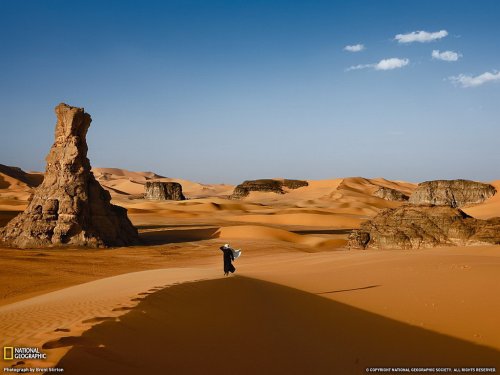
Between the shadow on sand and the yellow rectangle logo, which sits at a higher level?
the yellow rectangle logo

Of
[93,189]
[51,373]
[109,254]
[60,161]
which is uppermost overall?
[60,161]

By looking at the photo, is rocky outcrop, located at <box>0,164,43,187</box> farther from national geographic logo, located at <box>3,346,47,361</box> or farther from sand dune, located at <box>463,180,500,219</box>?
national geographic logo, located at <box>3,346,47,361</box>

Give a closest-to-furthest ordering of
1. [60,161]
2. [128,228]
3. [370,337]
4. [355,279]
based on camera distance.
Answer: [370,337] → [355,279] → [60,161] → [128,228]

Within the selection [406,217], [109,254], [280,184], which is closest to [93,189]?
[109,254]

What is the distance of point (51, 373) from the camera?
3789 millimetres

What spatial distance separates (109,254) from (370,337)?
18597mm

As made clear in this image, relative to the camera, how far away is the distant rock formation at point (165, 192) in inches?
2913

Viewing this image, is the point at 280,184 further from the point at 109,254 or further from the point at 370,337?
the point at 370,337

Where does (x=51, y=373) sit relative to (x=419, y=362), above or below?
above

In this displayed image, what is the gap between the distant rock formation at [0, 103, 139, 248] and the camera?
2361cm

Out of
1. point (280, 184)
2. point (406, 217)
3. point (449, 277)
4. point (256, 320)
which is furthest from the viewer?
point (280, 184)

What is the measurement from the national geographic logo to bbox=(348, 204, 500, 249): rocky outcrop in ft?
63.0

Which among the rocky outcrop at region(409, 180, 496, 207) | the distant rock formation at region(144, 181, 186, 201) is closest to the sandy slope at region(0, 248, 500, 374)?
the rocky outcrop at region(409, 180, 496, 207)

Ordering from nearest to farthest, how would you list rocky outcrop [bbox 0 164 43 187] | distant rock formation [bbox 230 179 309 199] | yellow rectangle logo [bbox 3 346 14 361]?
yellow rectangle logo [bbox 3 346 14 361]
distant rock formation [bbox 230 179 309 199]
rocky outcrop [bbox 0 164 43 187]
